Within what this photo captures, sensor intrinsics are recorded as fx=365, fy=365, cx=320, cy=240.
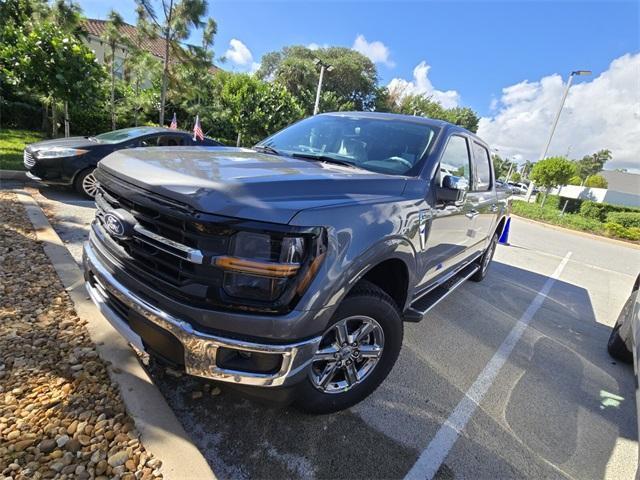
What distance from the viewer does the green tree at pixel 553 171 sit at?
2244 cm

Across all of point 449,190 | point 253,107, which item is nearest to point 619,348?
point 449,190

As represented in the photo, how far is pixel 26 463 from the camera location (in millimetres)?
1652

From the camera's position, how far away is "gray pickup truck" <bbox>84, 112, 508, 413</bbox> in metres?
1.63

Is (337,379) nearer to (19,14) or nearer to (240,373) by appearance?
(240,373)

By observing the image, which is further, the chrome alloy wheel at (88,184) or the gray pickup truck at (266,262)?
the chrome alloy wheel at (88,184)

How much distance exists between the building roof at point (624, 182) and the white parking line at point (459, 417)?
73.4m

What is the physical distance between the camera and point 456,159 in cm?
325

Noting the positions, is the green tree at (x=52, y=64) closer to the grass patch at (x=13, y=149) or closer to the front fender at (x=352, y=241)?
the grass patch at (x=13, y=149)

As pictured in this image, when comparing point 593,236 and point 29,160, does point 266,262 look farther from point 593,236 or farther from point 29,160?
point 593,236

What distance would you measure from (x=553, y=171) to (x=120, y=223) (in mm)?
26074

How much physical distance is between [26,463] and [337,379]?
5.22 feet

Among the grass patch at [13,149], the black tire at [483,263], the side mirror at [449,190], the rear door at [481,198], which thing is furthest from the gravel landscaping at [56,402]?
the grass patch at [13,149]

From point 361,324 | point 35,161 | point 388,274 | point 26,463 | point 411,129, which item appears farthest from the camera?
point 35,161

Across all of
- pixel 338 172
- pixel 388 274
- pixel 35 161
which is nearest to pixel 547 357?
pixel 388 274
